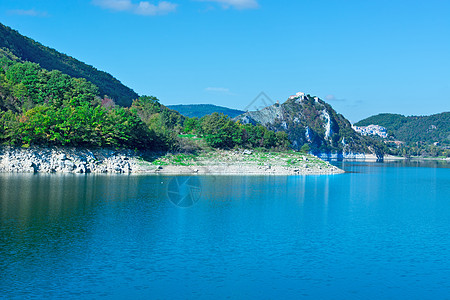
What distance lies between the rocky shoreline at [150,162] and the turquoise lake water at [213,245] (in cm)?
1391

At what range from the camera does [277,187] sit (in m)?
50.9

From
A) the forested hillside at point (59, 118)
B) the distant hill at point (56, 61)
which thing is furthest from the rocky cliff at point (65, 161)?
the distant hill at point (56, 61)

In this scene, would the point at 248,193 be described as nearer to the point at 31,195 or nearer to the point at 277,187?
the point at 277,187

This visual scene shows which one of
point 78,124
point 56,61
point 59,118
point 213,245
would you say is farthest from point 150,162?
point 56,61

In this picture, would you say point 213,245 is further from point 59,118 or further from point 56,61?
point 56,61

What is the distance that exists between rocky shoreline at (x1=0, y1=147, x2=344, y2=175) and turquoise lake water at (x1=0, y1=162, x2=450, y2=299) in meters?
13.9

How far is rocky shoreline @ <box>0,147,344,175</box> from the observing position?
55656mm

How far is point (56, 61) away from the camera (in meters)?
141

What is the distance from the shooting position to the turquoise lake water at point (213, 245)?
1789 centimetres

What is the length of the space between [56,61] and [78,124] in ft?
295

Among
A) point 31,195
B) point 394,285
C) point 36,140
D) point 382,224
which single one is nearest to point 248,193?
point 382,224

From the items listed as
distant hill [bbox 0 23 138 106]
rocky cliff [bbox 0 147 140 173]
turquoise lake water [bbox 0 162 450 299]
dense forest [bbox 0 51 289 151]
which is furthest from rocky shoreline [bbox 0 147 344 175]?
distant hill [bbox 0 23 138 106]

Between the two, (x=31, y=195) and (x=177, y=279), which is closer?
(x=177, y=279)

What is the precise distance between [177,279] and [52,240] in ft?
26.5
